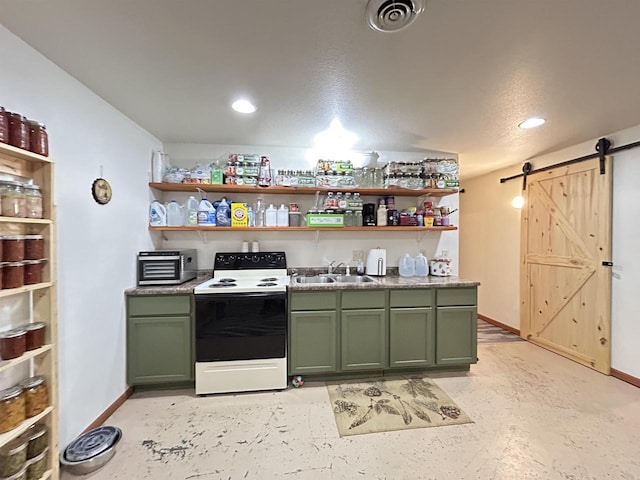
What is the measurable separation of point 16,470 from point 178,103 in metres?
2.14

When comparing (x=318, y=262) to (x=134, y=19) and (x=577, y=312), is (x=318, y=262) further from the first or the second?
(x=577, y=312)

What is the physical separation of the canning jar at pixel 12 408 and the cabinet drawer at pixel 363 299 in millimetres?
1977

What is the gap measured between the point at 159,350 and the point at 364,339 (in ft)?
5.65

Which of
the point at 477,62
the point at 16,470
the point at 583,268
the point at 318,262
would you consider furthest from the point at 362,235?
the point at 16,470

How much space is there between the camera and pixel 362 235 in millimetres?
3125

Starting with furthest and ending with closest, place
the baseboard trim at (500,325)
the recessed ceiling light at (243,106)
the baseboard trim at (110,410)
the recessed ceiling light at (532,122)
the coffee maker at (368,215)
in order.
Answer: the baseboard trim at (500,325) → the coffee maker at (368,215) → the recessed ceiling light at (532,122) → the recessed ceiling light at (243,106) → the baseboard trim at (110,410)

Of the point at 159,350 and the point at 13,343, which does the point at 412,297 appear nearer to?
the point at 159,350

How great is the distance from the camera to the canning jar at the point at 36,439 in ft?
Answer: 4.25

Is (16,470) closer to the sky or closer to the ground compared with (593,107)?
closer to the ground

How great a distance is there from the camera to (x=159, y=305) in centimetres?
231

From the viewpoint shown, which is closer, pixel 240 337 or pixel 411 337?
pixel 240 337

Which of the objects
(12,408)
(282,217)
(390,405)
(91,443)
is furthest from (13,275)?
(390,405)

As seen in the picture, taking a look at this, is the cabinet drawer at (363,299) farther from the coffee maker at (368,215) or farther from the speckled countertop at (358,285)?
the coffee maker at (368,215)

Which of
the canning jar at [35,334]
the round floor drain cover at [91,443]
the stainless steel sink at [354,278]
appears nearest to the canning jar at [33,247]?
the canning jar at [35,334]
